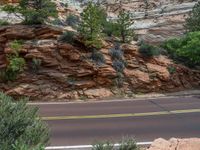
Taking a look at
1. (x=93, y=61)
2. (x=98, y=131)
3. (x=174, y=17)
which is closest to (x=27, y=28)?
(x=93, y=61)

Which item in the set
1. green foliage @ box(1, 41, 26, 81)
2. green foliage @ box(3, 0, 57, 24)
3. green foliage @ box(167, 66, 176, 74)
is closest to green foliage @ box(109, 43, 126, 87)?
green foliage @ box(167, 66, 176, 74)

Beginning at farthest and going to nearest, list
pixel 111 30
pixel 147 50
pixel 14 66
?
pixel 111 30 → pixel 147 50 → pixel 14 66

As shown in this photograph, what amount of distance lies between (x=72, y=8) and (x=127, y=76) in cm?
2061

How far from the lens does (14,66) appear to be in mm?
19781

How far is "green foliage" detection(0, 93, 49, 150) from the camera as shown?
16.3 feet

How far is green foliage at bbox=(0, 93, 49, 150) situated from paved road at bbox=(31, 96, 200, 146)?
371 cm

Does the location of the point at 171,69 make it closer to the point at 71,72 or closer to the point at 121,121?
the point at 71,72

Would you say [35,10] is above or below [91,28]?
above

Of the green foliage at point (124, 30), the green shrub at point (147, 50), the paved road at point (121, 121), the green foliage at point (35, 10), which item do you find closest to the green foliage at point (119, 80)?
the green shrub at point (147, 50)

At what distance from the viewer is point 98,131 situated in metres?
10.8

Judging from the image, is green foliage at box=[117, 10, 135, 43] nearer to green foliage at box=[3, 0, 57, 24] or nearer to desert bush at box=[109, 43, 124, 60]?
desert bush at box=[109, 43, 124, 60]

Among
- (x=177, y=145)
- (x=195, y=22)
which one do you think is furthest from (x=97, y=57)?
(x=177, y=145)

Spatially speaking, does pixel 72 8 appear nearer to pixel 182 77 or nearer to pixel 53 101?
pixel 182 77

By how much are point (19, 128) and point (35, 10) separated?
1768cm
